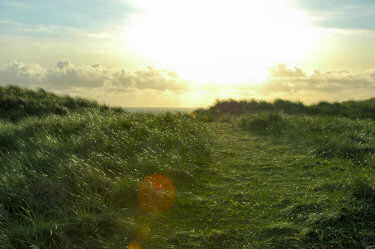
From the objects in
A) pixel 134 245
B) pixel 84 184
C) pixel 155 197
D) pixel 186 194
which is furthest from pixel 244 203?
pixel 84 184

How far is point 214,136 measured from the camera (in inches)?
484

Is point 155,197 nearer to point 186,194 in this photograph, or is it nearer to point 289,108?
point 186,194

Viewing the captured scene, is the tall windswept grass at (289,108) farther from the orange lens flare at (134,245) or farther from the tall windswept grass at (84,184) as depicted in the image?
the orange lens flare at (134,245)

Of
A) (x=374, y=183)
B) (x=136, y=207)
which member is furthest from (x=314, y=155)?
(x=136, y=207)

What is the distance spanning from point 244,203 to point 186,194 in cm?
110

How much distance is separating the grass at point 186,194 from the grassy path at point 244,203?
0.8 inches

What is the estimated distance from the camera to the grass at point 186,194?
452cm

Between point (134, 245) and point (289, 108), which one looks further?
point (289, 108)

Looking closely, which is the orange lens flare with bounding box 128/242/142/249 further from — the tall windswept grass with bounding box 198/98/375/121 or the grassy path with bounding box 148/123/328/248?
the tall windswept grass with bounding box 198/98/375/121

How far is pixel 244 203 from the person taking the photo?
5828 mm

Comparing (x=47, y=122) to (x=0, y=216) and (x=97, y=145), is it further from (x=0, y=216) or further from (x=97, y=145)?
(x=0, y=216)

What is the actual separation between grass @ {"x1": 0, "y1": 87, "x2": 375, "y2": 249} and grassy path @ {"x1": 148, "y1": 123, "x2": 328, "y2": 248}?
0.02 m

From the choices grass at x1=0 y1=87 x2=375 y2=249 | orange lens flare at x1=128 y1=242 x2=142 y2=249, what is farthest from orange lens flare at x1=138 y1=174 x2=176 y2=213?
orange lens flare at x1=128 y1=242 x2=142 y2=249

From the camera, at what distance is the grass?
4523 mm
